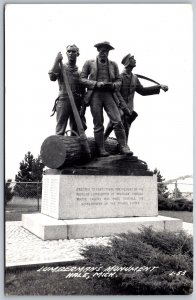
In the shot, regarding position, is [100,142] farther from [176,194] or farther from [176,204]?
[176,194]

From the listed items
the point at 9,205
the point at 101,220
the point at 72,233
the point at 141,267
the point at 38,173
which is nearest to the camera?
the point at 141,267

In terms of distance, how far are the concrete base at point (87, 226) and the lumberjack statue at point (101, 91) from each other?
5.09 ft

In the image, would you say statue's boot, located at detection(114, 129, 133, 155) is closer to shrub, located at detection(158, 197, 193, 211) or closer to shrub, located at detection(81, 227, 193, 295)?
shrub, located at detection(81, 227, 193, 295)

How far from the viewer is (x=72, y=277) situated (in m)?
5.16

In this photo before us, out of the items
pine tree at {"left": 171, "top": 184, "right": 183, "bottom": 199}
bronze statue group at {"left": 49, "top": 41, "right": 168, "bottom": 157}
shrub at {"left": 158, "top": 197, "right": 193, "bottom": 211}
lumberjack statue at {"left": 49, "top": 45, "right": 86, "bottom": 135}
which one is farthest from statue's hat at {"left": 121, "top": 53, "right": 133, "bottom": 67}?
pine tree at {"left": 171, "top": 184, "right": 183, "bottom": 199}

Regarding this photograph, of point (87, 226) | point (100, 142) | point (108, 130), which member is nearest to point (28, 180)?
point (108, 130)

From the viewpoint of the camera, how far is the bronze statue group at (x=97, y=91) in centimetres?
831

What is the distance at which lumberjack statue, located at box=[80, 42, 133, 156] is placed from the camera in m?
8.34

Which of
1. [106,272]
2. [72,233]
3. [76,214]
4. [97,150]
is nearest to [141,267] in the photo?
[106,272]

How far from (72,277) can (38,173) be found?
1104cm

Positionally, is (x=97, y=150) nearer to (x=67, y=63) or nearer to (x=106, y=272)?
(x=67, y=63)

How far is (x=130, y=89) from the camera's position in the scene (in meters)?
9.02

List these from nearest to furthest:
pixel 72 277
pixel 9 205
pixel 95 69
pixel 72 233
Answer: pixel 72 277 → pixel 72 233 → pixel 95 69 → pixel 9 205

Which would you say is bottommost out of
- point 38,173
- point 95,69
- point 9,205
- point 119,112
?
point 9,205
